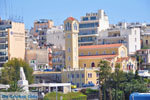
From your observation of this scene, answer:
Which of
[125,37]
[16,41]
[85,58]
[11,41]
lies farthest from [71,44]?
[125,37]

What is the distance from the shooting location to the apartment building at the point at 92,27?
375ft

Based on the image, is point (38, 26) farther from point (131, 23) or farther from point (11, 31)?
point (11, 31)

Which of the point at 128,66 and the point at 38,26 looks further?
the point at 38,26

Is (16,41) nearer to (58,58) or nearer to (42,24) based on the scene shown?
(58,58)

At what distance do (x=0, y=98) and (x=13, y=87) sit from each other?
37.7 ft

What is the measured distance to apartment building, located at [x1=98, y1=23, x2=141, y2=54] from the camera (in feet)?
351

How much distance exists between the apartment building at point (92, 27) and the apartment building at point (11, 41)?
1583 cm

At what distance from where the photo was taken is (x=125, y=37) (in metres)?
107

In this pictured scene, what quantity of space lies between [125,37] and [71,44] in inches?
610

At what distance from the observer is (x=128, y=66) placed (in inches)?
3750

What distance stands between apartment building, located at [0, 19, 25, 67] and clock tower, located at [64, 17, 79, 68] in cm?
1100

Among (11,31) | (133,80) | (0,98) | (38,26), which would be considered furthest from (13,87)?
(38,26)

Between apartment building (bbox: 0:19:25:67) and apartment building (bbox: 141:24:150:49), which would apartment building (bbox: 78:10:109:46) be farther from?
apartment building (bbox: 0:19:25:67)

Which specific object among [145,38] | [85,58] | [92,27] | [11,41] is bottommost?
[85,58]
